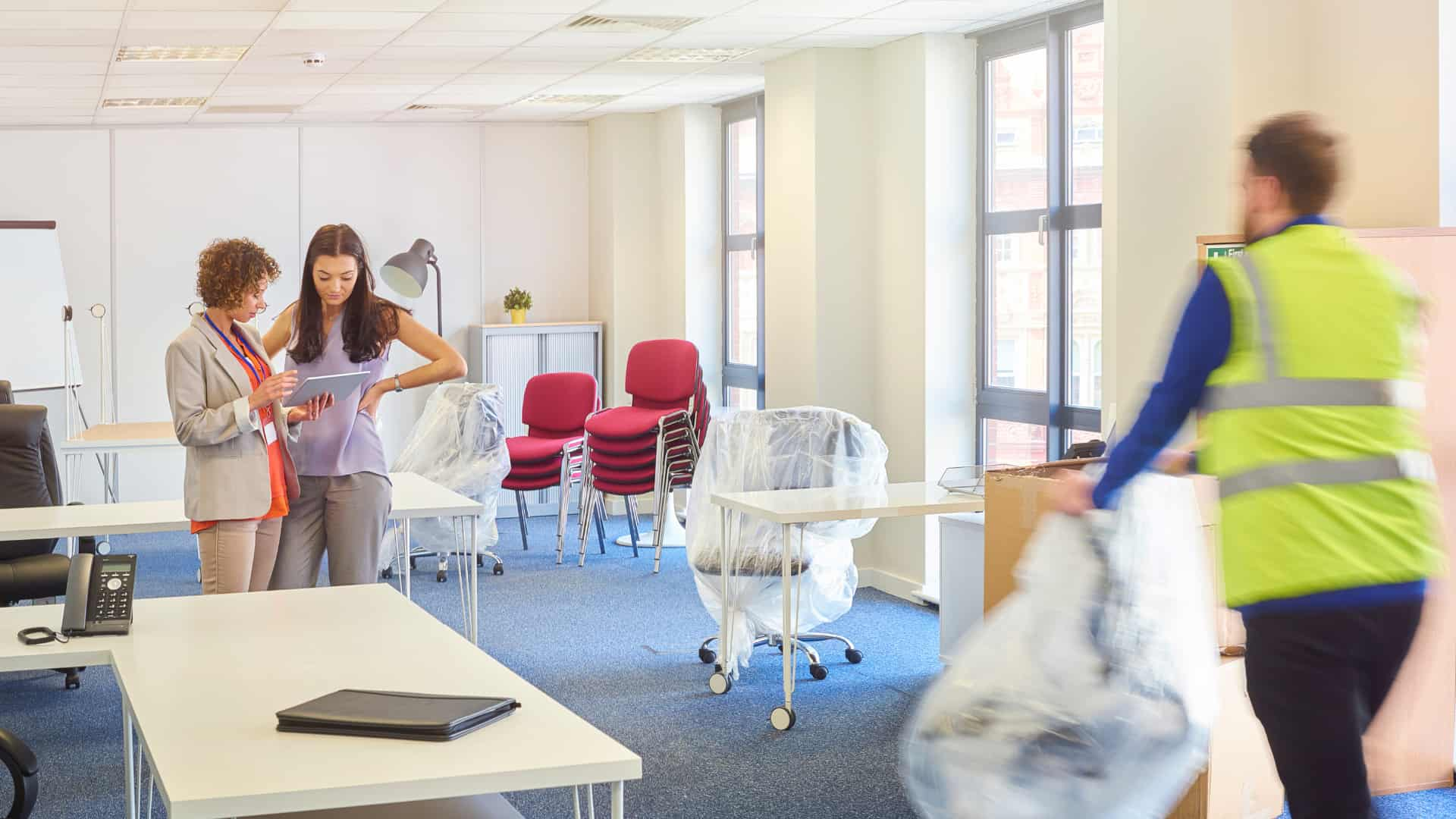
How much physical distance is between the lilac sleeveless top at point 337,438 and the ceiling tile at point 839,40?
10.7 feet

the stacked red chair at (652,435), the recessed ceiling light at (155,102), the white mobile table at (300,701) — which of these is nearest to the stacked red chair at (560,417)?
the stacked red chair at (652,435)

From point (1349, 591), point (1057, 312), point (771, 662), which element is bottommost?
point (771, 662)

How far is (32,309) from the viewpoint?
8492 mm

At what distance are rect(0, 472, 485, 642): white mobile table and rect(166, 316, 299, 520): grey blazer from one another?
86cm

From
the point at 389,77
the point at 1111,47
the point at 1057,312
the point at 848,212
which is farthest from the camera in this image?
the point at 389,77

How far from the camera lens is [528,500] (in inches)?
372

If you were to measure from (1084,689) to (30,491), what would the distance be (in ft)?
14.1

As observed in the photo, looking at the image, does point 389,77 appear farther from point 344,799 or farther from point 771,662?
point 344,799

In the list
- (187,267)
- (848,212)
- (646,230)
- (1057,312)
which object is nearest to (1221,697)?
(1057,312)

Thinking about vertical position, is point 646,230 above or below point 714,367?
above

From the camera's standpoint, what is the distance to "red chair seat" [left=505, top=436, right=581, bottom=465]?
25.6 feet

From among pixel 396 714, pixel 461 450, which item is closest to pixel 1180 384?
pixel 396 714

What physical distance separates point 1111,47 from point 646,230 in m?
Result: 4.93

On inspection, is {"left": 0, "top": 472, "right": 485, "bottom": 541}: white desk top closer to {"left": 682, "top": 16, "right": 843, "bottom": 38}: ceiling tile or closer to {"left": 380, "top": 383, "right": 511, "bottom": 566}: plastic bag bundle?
{"left": 380, "top": 383, "right": 511, "bottom": 566}: plastic bag bundle
